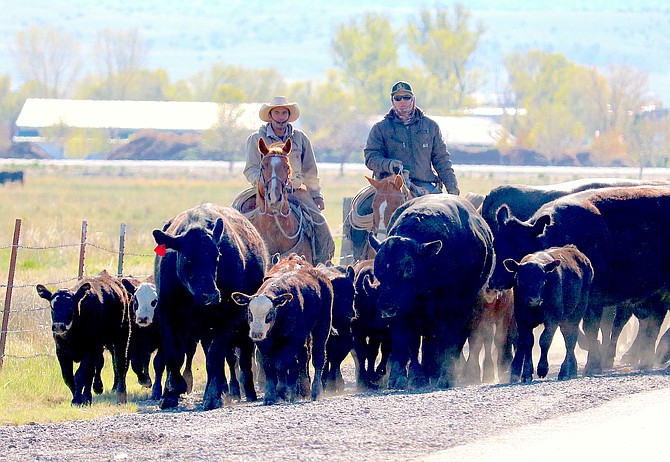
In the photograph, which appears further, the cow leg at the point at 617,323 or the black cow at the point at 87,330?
the cow leg at the point at 617,323

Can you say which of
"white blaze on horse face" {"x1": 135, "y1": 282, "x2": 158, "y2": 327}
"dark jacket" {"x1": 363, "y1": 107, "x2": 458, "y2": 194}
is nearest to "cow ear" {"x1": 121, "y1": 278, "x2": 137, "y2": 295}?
"white blaze on horse face" {"x1": 135, "y1": 282, "x2": 158, "y2": 327}

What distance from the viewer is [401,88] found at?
17.4 m

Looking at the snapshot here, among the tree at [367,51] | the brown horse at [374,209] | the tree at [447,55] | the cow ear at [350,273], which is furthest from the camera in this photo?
the tree at [447,55]

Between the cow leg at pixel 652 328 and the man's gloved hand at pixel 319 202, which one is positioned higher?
the man's gloved hand at pixel 319 202

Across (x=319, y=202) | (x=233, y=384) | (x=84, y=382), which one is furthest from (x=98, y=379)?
(x=319, y=202)

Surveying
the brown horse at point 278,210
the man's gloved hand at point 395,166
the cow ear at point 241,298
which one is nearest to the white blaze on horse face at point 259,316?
the cow ear at point 241,298

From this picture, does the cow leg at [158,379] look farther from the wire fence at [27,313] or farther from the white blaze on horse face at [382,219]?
the white blaze on horse face at [382,219]

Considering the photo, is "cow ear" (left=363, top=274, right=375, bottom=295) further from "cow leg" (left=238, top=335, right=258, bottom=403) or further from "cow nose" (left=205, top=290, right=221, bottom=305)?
"cow nose" (left=205, top=290, right=221, bottom=305)

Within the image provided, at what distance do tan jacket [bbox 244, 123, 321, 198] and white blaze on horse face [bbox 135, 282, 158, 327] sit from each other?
114 inches

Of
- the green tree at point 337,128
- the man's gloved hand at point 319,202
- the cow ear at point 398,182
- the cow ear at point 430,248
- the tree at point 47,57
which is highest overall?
the tree at point 47,57

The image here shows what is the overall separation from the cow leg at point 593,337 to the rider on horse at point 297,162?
335 cm

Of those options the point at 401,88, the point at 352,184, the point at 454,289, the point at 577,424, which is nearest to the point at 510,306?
the point at 454,289

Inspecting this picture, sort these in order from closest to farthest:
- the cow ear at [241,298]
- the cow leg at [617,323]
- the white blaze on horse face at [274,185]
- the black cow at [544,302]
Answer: the cow ear at [241,298] < the black cow at [544,302] < the white blaze on horse face at [274,185] < the cow leg at [617,323]

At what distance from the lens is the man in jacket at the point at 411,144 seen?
57.5 feet
